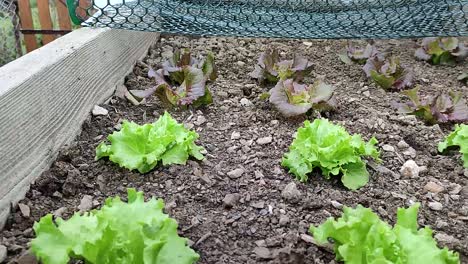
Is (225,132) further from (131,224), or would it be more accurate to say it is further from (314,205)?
(131,224)

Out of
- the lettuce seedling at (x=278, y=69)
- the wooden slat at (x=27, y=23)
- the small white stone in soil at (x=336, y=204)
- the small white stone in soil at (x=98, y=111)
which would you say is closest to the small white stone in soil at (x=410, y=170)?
the small white stone in soil at (x=336, y=204)

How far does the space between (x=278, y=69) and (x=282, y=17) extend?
248mm

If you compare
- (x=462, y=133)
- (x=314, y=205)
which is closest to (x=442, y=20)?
(x=462, y=133)

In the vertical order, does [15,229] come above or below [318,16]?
below

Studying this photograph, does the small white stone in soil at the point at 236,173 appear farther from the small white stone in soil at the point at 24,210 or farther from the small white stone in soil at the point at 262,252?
the small white stone in soil at the point at 24,210

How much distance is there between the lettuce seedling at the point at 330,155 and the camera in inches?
74.6

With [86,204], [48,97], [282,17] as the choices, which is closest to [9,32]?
[282,17]

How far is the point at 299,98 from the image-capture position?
2.38 meters

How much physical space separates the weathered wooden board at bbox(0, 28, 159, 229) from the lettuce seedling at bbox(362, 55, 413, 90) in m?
1.21

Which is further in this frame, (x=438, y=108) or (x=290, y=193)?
(x=438, y=108)

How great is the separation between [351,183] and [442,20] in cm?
119

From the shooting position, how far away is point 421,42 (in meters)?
3.34

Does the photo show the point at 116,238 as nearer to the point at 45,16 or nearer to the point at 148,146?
the point at 148,146

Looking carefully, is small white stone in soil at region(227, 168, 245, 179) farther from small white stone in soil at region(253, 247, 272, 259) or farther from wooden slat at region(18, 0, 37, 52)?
wooden slat at region(18, 0, 37, 52)
